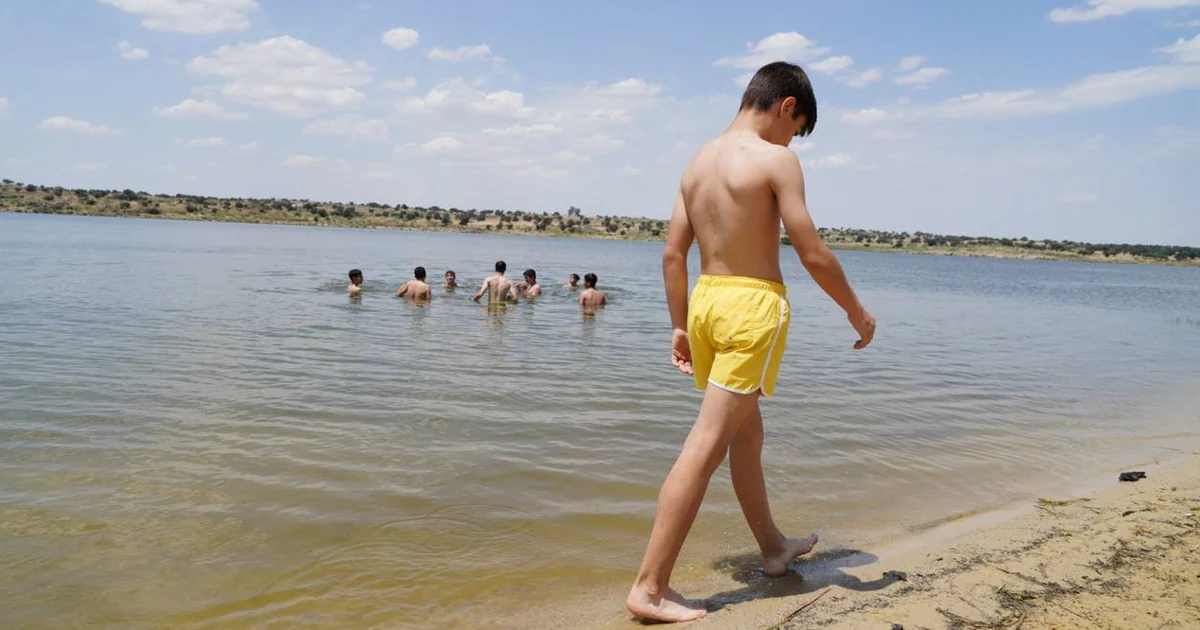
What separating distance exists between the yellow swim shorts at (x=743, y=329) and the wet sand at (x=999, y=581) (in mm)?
962

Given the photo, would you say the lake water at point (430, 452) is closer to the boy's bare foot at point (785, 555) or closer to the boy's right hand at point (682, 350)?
the boy's bare foot at point (785, 555)

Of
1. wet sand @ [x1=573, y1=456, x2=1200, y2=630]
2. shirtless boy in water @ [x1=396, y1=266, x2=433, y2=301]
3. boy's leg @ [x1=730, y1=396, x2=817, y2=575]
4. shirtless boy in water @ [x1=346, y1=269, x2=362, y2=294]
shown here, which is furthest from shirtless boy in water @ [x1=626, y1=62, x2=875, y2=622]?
shirtless boy in water @ [x1=346, y1=269, x2=362, y2=294]

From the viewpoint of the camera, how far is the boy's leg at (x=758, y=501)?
3.54 metres

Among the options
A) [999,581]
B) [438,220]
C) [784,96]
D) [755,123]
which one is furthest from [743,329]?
[438,220]

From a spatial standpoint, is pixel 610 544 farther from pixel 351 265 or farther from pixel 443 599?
pixel 351 265

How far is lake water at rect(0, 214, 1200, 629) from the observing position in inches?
134

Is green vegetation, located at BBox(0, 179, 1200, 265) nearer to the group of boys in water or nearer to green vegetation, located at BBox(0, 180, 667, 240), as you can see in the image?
green vegetation, located at BBox(0, 180, 667, 240)

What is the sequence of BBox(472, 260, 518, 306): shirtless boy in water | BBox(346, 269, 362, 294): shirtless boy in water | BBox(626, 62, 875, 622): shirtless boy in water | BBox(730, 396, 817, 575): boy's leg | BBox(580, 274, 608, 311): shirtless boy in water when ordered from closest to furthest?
1. BBox(626, 62, 875, 622): shirtless boy in water
2. BBox(730, 396, 817, 575): boy's leg
3. BBox(580, 274, 608, 311): shirtless boy in water
4. BBox(472, 260, 518, 306): shirtless boy in water
5. BBox(346, 269, 362, 294): shirtless boy in water

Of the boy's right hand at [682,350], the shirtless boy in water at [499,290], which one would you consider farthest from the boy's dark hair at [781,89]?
the shirtless boy in water at [499,290]

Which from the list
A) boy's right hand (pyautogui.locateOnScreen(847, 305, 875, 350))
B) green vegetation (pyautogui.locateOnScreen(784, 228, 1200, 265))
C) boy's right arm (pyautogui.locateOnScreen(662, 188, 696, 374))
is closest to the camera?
boy's right hand (pyautogui.locateOnScreen(847, 305, 875, 350))

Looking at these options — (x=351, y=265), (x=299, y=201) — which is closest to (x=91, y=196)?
(x=299, y=201)

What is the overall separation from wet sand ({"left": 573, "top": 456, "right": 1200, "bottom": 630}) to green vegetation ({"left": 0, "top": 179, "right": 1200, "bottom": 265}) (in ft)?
252

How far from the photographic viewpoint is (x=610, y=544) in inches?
157

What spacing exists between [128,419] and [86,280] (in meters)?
13.8
